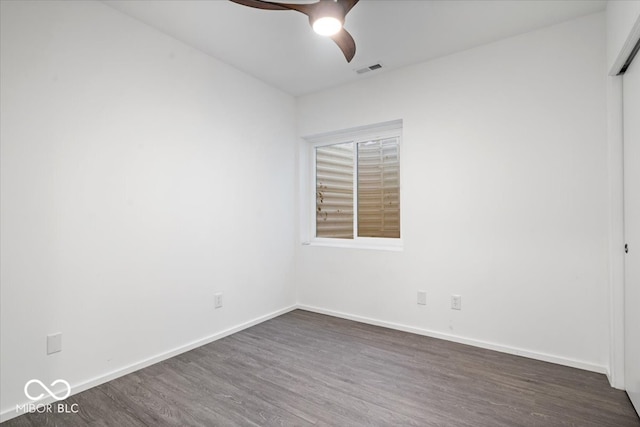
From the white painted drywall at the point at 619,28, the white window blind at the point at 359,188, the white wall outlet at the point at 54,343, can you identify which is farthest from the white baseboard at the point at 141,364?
the white painted drywall at the point at 619,28

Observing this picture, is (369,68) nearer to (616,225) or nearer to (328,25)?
(328,25)

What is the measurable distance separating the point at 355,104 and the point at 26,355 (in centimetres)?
336

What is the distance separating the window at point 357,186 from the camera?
3486 mm

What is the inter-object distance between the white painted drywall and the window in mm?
1670

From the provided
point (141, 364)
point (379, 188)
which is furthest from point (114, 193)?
point (379, 188)

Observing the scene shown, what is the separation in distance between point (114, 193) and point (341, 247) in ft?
7.38

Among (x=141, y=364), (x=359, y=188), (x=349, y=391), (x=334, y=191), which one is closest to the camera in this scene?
(x=349, y=391)

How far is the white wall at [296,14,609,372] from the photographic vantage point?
2.38m

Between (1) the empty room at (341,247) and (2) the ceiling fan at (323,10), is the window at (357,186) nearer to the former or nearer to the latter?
(1) the empty room at (341,247)

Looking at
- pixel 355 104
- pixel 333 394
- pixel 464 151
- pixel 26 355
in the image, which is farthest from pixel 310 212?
pixel 26 355

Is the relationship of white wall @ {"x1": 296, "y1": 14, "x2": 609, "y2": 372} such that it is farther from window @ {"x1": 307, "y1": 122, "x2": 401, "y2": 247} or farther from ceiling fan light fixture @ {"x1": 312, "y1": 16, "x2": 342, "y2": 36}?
ceiling fan light fixture @ {"x1": 312, "y1": 16, "x2": 342, "y2": 36}

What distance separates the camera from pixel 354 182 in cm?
376

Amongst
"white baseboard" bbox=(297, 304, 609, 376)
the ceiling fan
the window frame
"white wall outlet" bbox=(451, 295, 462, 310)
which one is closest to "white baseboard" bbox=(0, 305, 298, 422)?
"white baseboard" bbox=(297, 304, 609, 376)

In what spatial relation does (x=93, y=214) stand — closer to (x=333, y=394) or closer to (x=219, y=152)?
(x=219, y=152)
